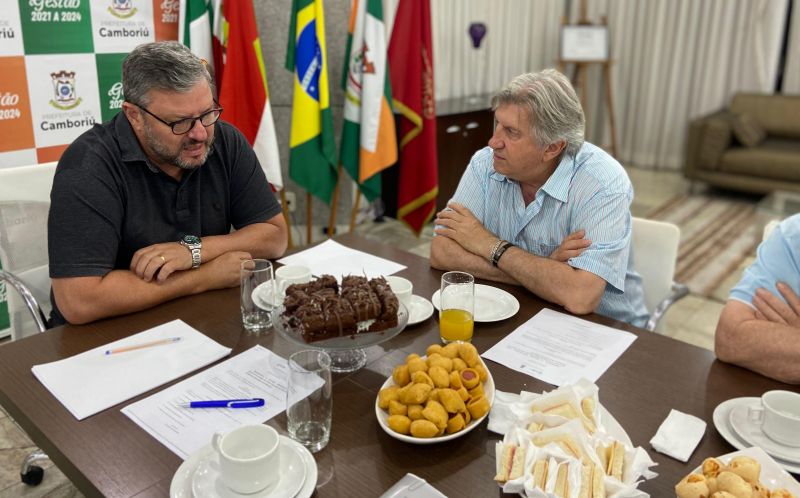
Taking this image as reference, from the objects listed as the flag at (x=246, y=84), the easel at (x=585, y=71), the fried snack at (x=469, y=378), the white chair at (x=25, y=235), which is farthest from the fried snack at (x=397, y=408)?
the easel at (x=585, y=71)

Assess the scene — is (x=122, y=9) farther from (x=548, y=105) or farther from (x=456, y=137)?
(x=456, y=137)

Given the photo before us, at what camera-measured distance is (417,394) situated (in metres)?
1.01

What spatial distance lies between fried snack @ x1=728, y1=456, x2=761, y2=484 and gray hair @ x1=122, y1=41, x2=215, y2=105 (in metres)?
1.44

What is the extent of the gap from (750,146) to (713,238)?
1.37 metres

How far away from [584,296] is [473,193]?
0.57 metres

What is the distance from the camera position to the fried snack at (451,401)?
1002 mm

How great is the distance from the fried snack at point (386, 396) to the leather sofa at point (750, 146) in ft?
16.2

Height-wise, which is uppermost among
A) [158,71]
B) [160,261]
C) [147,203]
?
[158,71]

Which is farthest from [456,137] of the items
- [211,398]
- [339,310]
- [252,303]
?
[211,398]

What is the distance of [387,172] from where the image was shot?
4145 mm

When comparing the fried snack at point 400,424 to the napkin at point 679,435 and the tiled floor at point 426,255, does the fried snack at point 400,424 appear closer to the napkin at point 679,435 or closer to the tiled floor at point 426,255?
the napkin at point 679,435

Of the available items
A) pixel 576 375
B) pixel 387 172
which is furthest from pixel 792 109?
pixel 576 375

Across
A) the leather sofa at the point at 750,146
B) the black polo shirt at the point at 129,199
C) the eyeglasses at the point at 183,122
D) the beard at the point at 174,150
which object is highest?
the eyeglasses at the point at 183,122

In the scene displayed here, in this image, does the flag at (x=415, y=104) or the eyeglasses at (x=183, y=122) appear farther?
the flag at (x=415, y=104)
